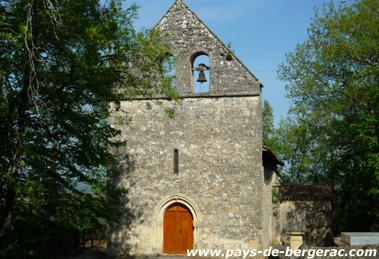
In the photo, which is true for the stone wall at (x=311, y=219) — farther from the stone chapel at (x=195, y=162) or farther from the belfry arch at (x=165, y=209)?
the belfry arch at (x=165, y=209)

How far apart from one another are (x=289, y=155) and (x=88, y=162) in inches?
1051

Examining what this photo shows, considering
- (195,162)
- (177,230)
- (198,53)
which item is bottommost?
(177,230)

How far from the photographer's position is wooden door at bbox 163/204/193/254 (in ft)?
51.9

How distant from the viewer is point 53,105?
9.99 meters

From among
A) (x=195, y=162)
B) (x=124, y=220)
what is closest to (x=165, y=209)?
(x=124, y=220)

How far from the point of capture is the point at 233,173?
15531 mm

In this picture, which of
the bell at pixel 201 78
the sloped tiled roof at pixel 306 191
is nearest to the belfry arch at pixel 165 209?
the bell at pixel 201 78

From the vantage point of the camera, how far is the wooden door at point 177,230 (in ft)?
51.9

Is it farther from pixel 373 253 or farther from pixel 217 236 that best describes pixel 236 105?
pixel 373 253

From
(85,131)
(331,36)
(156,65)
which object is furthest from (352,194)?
(85,131)

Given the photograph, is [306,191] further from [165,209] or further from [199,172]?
[165,209]

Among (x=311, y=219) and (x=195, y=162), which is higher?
(x=195, y=162)

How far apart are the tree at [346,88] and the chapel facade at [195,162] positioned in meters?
5.40

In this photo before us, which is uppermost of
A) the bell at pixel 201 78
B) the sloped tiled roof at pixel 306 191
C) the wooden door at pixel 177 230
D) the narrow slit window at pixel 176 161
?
the bell at pixel 201 78
